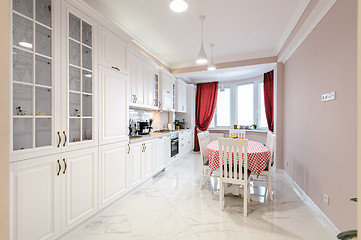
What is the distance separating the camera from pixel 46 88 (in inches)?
59.1

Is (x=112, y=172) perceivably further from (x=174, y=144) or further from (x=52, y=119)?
(x=174, y=144)

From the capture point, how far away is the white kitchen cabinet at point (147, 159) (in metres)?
3.00

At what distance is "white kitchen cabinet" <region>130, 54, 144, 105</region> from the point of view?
3.04m

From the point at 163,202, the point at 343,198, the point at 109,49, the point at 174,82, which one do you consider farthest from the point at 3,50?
the point at 174,82

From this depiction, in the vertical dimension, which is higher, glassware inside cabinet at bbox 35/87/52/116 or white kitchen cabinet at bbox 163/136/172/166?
glassware inside cabinet at bbox 35/87/52/116

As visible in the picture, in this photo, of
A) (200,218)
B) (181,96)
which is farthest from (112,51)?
(181,96)

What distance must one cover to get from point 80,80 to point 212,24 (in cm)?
225

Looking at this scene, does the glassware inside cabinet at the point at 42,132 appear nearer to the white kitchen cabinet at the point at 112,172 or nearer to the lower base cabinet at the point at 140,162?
the white kitchen cabinet at the point at 112,172

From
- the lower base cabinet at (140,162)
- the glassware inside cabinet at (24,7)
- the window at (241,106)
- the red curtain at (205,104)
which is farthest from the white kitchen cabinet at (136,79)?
the red curtain at (205,104)

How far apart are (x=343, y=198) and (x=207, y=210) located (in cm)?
146

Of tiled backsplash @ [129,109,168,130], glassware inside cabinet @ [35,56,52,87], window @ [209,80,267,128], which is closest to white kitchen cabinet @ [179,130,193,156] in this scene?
tiled backsplash @ [129,109,168,130]

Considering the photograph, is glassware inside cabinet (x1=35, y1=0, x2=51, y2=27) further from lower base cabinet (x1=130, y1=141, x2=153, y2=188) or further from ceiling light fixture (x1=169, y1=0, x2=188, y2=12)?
lower base cabinet (x1=130, y1=141, x2=153, y2=188)

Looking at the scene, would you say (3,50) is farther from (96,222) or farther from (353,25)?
(353,25)

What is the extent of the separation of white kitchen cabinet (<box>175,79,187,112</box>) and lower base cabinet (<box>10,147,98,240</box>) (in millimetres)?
3425
